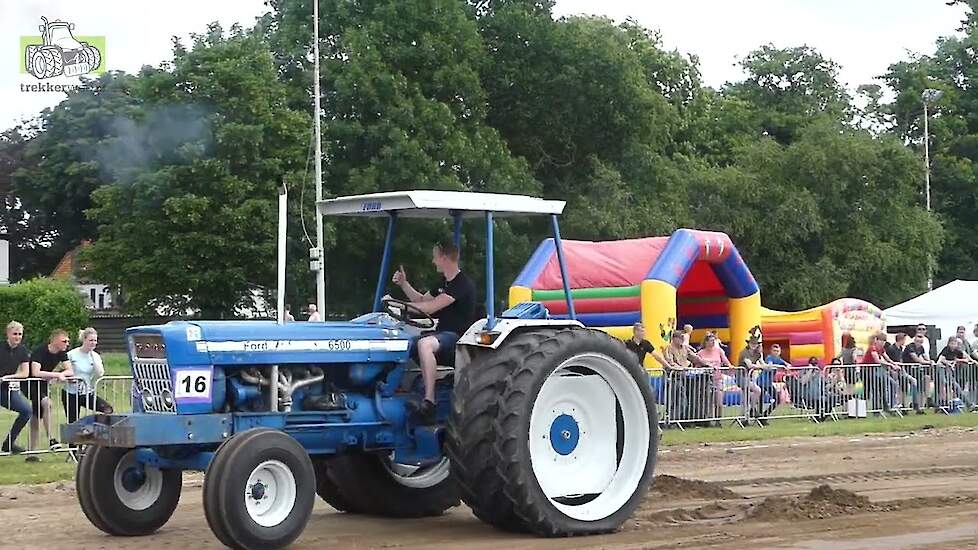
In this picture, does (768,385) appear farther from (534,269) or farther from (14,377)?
(14,377)

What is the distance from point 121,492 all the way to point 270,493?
1318 mm

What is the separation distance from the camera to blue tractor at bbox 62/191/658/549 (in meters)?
8.34

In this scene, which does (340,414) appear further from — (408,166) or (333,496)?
(408,166)

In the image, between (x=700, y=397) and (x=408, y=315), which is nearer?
(x=408, y=315)

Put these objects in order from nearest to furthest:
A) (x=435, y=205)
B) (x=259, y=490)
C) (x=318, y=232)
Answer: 1. (x=259, y=490)
2. (x=435, y=205)
3. (x=318, y=232)

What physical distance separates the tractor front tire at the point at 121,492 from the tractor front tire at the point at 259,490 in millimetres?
1148

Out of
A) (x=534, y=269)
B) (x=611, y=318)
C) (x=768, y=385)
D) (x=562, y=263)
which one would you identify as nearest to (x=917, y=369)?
(x=768, y=385)

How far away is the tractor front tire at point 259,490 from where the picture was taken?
8.02m

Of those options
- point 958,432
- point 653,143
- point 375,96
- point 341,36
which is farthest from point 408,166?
point 958,432

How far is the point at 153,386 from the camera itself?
880 centimetres

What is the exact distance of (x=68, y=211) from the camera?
5672 centimetres

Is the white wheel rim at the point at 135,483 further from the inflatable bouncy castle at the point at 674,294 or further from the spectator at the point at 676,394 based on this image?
the inflatable bouncy castle at the point at 674,294

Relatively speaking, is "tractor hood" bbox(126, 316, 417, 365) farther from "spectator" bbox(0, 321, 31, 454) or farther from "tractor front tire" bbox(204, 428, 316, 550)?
"spectator" bbox(0, 321, 31, 454)

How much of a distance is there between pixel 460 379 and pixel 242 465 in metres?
1.56
